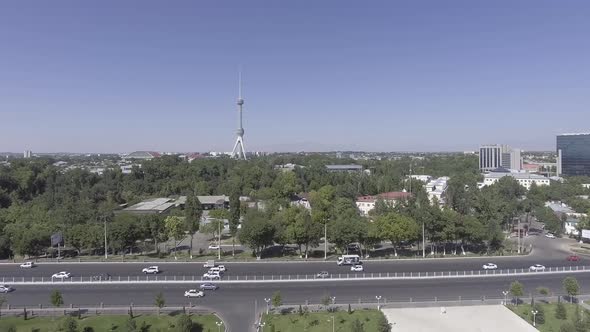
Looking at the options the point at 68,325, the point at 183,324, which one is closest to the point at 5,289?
the point at 68,325

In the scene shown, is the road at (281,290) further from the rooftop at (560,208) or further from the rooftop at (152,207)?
the rooftop at (560,208)

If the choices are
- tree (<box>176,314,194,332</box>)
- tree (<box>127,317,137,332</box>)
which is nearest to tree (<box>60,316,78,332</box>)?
tree (<box>127,317,137,332</box>)

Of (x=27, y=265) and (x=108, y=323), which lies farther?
(x=27, y=265)

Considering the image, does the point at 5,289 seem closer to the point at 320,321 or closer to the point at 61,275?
the point at 61,275

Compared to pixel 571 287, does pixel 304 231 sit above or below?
above

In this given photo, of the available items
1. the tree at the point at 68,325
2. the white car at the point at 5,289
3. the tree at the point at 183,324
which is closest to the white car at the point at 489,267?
the tree at the point at 183,324

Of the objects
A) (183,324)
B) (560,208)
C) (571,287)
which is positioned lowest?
(183,324)

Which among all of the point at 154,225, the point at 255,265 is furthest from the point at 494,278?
the point at 154,225

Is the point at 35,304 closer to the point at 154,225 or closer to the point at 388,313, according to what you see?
the point at 154,225
